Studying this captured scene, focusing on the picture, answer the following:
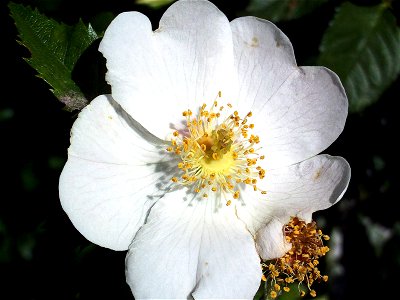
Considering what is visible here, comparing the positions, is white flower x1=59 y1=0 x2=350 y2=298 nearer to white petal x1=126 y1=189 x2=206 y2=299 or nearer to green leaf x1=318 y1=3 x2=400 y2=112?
white petal x1=126 y1=189 x2=206 y2=299

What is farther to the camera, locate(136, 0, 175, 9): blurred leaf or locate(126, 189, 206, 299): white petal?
locate(136, 0, 175, 9): blurred leaf

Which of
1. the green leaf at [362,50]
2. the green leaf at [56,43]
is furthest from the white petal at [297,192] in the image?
the green leaf at [56,43]

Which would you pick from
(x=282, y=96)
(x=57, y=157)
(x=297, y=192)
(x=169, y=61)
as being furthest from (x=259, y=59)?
(x=57, y=157)

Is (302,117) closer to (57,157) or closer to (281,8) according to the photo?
(281,8)

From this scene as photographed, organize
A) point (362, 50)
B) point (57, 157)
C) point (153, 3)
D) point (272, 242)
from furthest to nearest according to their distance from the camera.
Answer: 1. point (57, 157)
2. point (362, 50)
3. point (153, 3)
4. point (272, 242)

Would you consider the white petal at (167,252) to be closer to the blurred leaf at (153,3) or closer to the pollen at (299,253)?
the pollen at (299,253)

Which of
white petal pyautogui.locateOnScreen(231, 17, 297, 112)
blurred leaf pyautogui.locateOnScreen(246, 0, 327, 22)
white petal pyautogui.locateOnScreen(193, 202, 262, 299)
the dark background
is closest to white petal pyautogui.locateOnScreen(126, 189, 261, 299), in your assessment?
white petal pyautogui.locateOnScreen(193, 202, 262, 299)
